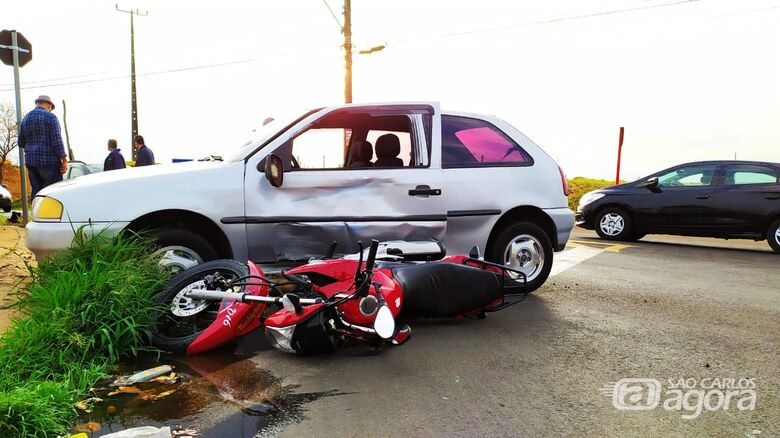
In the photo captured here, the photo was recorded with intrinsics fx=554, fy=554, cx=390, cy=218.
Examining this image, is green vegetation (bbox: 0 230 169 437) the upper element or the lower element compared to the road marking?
upper

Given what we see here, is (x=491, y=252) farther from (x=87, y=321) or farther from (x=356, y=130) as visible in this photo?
(x=87, y=321)

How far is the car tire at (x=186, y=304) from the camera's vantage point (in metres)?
4.00

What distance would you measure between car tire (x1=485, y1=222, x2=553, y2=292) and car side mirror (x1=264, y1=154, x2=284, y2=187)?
2.19 m

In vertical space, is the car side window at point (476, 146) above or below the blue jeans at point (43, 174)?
above

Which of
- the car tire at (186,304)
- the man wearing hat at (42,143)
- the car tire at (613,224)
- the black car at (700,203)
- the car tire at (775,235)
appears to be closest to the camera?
the car tire at (186,304)

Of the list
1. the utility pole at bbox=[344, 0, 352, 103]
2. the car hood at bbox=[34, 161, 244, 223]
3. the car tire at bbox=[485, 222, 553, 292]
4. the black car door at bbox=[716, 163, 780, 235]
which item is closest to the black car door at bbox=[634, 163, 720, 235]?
the black car door at bbox=[716, 163, 780, 235]

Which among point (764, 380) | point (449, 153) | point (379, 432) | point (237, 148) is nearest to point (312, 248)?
point (237, 148)

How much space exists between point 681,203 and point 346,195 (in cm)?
788

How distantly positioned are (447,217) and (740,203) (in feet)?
24.1

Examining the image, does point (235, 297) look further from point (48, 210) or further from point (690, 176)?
point (690, 176)

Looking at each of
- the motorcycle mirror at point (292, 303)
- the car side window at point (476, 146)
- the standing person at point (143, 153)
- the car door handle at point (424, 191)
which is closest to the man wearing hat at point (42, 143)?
the standing person at point (143, 153)

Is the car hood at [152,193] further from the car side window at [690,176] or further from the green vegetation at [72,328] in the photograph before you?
the car side window at [690,176]

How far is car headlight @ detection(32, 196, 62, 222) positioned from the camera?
4.36 m
